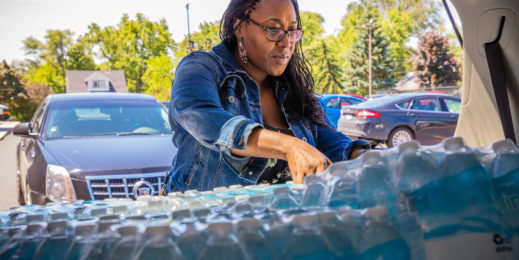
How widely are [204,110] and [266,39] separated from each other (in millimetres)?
539

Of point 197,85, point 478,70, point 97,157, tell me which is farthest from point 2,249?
point 97,157

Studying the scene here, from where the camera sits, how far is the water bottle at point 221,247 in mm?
552

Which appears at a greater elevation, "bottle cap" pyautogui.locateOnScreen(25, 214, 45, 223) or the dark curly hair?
the dark curly hair

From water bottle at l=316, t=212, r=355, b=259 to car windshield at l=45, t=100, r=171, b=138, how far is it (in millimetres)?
4882

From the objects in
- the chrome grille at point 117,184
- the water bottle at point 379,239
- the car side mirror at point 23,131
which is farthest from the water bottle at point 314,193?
the car side mirror at point 23,131

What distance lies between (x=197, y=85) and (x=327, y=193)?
0.90 meters

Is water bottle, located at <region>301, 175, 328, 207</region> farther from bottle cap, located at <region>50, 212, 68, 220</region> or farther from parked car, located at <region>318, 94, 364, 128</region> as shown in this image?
parked car, located at <region>318, 94, 364, 128</region>

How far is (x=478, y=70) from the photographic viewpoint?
163 centimetres

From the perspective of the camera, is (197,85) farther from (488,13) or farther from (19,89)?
(19,89)

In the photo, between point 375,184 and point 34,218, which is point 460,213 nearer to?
point 375,184

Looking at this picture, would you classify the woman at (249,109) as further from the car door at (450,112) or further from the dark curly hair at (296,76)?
the car door at (450,112)

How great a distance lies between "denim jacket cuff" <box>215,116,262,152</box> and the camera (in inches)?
46.4

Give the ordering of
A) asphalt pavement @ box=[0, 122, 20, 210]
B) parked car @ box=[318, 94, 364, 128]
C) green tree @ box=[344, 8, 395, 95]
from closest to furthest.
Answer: asphalt pavement @ box=[0, 122, 20, 210], parked car @ box=[318, 94, 364, 128], green tree @ box=[344, 8, 395, 95]

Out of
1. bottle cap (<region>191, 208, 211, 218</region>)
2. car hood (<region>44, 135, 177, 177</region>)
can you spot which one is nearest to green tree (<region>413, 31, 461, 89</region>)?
car hood (<region>44, 135, 177, 177</region>)
